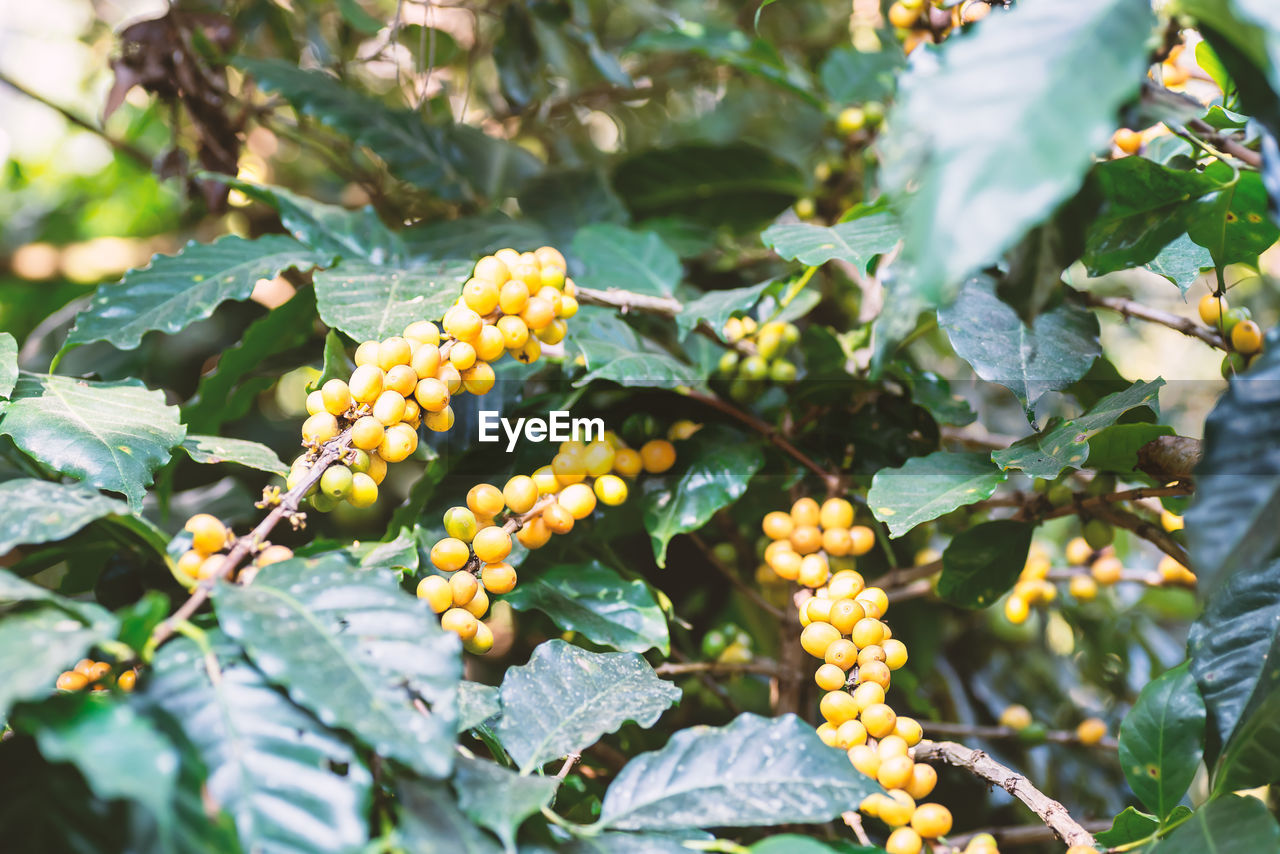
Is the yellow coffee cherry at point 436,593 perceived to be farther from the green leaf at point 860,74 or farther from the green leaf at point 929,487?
the green leaf at point 860,74

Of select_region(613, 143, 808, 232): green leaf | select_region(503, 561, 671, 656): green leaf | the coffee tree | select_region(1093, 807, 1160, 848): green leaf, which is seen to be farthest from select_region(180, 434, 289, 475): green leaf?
select_region(613, 143, 808, 232): green leaf

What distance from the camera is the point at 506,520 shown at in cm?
69

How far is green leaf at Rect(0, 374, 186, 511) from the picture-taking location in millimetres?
593

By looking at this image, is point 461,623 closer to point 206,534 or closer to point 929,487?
point 206,534

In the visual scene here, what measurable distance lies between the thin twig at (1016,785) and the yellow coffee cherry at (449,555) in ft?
1.22

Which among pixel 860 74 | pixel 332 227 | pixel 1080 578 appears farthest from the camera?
pixel 860 74

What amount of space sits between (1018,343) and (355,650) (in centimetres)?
57

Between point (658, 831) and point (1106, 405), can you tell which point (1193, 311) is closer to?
point (1106, 405)

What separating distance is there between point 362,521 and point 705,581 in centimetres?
61

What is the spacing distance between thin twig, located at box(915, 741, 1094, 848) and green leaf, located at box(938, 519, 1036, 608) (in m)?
0.19

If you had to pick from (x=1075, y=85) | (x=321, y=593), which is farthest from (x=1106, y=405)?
(x=321, y=593)

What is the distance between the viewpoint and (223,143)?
1143mm

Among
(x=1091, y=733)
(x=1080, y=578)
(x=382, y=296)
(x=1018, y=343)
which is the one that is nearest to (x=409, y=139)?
(x=382, y=296)

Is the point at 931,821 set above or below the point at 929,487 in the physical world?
below
